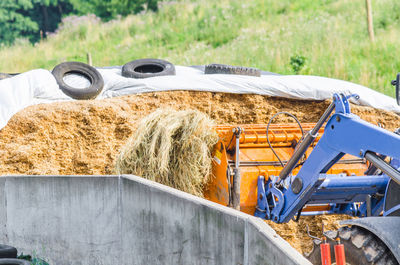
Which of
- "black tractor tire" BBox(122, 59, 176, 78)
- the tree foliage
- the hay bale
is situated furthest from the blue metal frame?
the tree foliage

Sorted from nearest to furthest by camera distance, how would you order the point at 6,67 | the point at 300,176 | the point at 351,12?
1. the point at 300,176
2. the point at 351,12
3. the point at 6,67

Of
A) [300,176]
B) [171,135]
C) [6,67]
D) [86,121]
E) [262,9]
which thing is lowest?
[300,176]

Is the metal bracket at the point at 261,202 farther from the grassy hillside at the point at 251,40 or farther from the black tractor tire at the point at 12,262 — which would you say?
the grassy hillside at the point at 251,40

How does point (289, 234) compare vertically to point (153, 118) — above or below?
below

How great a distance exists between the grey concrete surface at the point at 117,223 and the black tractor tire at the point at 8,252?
10.3 inches

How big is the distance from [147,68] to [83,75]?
229cm

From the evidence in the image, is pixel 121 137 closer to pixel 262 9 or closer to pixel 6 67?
pixel 6 67

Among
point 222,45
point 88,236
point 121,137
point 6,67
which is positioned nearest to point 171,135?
point 88,236

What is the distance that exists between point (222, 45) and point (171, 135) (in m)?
17.3

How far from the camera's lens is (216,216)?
205 inches

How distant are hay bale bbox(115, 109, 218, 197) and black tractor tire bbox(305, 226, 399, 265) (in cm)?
336

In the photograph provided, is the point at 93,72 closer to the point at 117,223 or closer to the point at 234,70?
the point at 234,70

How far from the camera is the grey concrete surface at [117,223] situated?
17.1 ft

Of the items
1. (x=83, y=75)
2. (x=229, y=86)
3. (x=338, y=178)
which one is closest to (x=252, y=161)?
(x=338, y=178)
